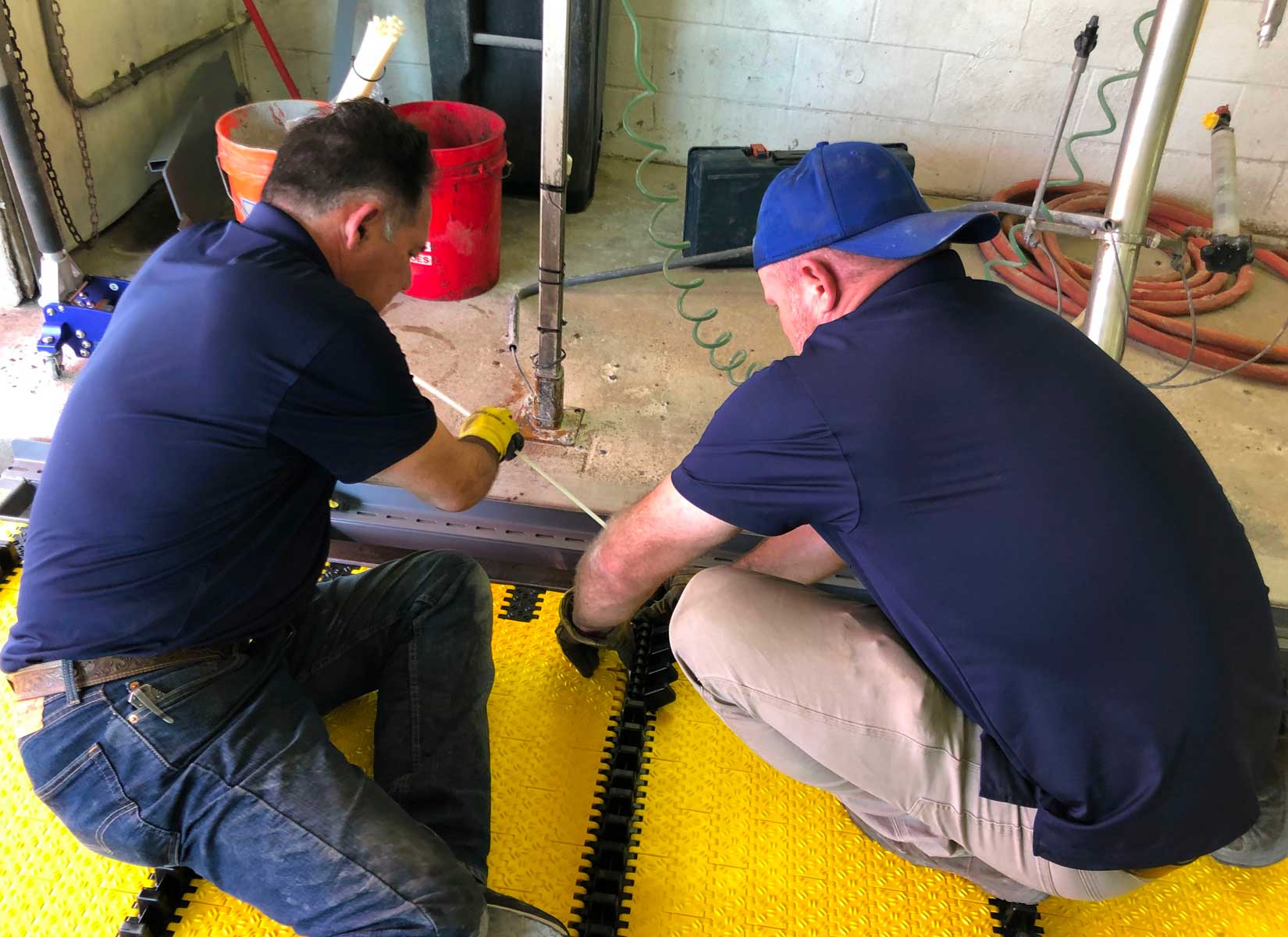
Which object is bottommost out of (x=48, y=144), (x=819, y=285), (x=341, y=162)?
(x=48, y=144)

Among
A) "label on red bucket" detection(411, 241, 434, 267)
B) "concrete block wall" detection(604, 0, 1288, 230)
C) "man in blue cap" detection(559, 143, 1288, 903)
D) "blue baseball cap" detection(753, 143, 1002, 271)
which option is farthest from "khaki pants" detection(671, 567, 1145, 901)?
"concrete block wall" detection(604, 0, 1288, 230)

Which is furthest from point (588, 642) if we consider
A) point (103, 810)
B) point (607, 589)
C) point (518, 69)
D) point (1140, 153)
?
point (518, 69)

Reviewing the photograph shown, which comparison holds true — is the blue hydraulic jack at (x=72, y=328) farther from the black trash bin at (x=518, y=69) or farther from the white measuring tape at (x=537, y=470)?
the black trash bin at (x=518, y=69)

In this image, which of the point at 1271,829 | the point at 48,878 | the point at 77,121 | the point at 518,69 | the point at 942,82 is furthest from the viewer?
the point at 942,82

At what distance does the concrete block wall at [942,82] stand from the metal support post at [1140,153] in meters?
2.08

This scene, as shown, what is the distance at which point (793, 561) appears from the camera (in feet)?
5.47

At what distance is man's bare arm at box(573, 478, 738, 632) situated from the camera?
1318 millimetres

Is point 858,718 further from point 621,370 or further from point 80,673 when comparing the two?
point 621,370

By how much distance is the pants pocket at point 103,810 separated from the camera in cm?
119

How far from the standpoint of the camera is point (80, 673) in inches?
47.0

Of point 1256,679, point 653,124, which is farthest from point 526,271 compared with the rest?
point 1256,679

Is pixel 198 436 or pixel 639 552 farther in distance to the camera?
pixel 639 552

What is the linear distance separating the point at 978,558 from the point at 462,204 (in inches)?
83.5

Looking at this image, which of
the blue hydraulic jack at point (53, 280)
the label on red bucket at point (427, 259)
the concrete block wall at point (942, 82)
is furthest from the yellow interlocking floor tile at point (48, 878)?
the concrete block wall at point (942, 82)
